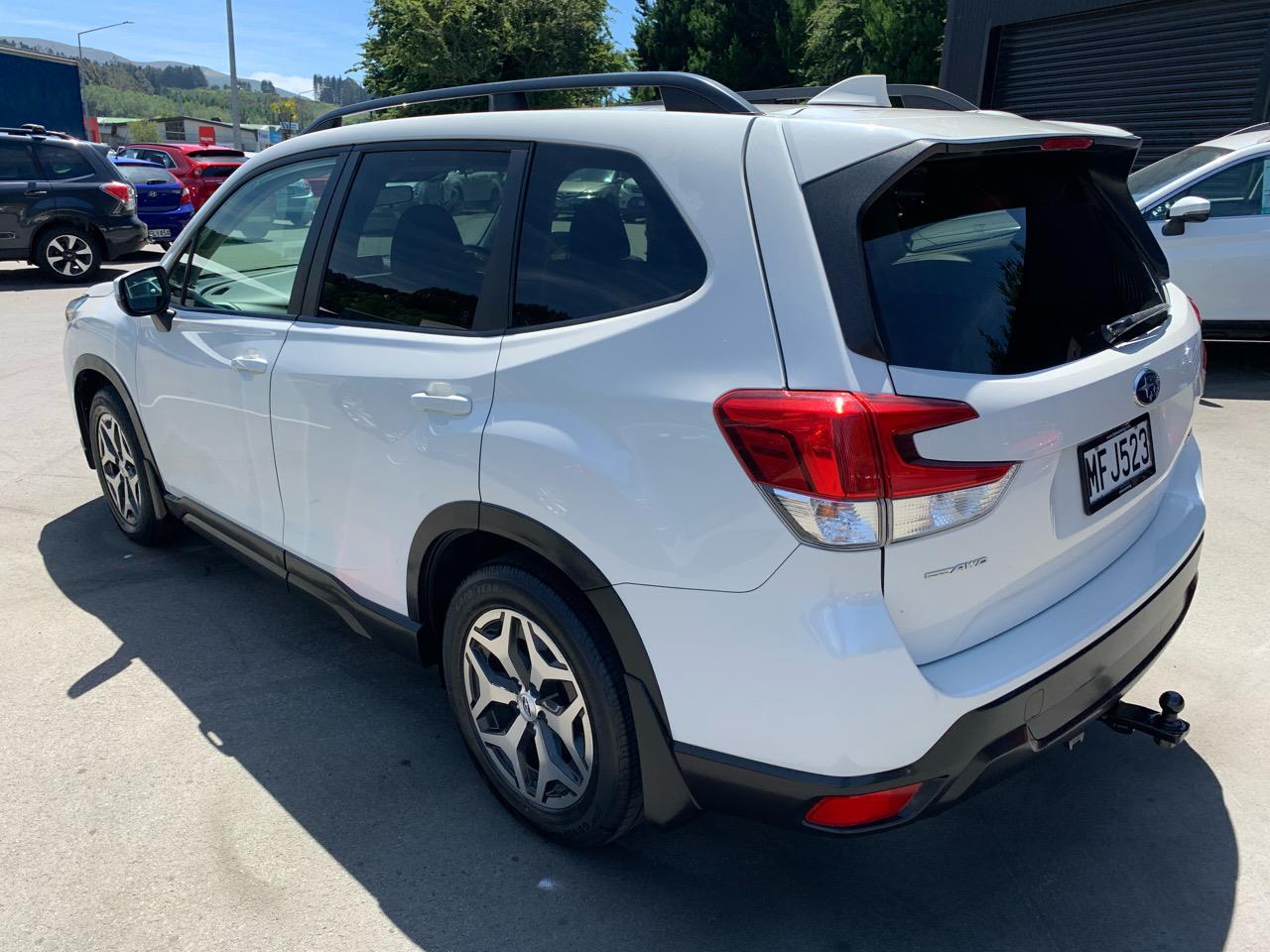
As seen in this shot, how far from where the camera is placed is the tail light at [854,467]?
6.10 feet

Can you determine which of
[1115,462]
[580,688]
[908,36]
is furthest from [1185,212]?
[908,36]

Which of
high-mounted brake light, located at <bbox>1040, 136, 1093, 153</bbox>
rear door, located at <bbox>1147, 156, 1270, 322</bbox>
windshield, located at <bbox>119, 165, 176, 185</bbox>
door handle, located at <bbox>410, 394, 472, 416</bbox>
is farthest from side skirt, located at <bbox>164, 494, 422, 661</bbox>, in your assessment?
windshield, located at <bbox>119, 165, 176, 185</bbox>

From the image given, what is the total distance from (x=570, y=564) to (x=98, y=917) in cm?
142

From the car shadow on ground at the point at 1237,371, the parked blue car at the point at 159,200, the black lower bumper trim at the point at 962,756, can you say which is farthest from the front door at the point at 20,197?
the black lower bumper trim at the point at 962,756

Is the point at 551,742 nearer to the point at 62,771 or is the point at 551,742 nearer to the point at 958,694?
the point at 958,694

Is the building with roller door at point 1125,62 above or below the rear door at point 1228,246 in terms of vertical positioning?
above

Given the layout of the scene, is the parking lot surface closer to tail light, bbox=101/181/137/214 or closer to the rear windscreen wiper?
the rear windscreen wiper

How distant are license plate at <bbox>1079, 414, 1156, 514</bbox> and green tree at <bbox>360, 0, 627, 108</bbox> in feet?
96.4

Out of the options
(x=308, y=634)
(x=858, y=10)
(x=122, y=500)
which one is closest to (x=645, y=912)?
(x=308, y=634)

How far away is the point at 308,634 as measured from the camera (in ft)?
12.6

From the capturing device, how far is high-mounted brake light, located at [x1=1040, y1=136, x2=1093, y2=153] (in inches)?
88.1

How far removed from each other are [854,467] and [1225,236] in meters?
6.88

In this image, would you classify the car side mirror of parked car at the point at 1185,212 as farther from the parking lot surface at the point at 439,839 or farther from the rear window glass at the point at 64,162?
the rear window glass at the point at 64,162

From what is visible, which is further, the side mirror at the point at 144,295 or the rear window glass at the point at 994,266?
the side mirror at the point at 144,295
